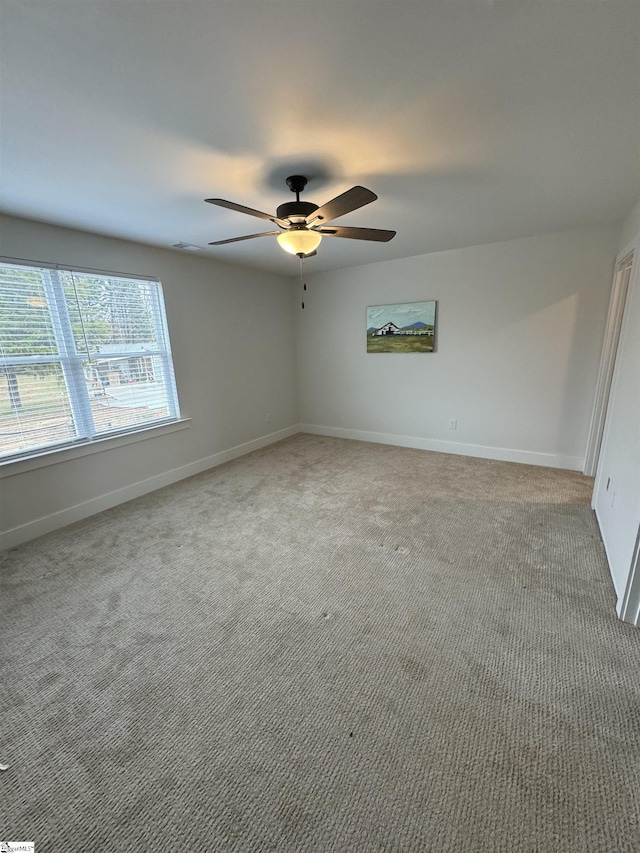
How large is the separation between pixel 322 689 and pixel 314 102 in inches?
95.2

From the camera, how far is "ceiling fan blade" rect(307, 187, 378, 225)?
60.4 inches

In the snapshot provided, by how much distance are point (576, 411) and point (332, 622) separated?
130 inches

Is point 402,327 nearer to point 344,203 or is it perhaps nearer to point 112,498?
point 344,203

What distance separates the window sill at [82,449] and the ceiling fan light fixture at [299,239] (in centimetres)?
233

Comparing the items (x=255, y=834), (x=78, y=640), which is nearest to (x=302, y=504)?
(x=78, y=640)

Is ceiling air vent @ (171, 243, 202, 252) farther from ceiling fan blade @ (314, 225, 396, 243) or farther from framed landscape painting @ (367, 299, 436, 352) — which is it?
framed landscape painting @ (367, 299, 436, 352)

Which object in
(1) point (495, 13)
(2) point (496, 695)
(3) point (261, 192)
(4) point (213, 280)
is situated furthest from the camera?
(4) point (213, 280)

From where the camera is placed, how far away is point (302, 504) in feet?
10.3

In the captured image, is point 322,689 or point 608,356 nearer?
point 322,689

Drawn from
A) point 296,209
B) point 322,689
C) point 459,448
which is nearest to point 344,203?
point 296,209

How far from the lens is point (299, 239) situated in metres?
2.00

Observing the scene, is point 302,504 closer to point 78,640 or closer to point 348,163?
point 78,640

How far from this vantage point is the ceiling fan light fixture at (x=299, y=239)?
198cm

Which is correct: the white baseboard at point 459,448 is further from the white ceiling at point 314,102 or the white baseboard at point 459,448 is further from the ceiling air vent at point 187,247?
the ceiling air vent at point 187,247
